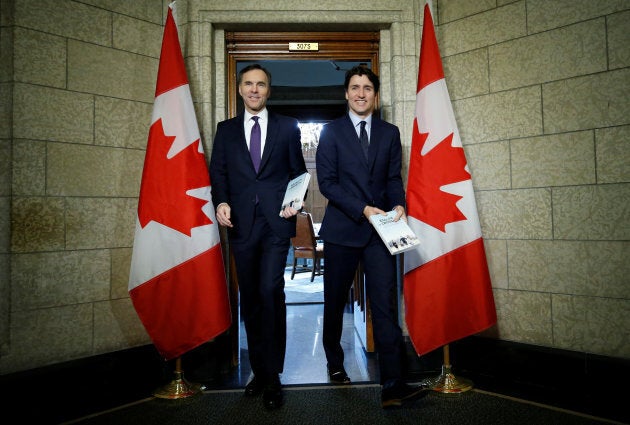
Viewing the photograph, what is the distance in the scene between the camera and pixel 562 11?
2.26 meters

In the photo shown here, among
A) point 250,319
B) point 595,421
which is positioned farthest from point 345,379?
point 595,421

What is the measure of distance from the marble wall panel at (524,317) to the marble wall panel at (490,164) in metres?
0.65

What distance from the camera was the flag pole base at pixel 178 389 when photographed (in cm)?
206

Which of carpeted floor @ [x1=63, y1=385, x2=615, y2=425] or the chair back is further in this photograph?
the chair back

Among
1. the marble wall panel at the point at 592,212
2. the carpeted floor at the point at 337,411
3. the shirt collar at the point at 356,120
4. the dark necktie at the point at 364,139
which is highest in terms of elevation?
the shirt collar at the point at 356,120

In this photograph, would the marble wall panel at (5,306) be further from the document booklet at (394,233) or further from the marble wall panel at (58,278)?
the document booklet at (394,233)

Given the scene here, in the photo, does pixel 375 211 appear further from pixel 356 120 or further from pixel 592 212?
pixel 592 212

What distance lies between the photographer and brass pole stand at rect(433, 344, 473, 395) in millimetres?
2059

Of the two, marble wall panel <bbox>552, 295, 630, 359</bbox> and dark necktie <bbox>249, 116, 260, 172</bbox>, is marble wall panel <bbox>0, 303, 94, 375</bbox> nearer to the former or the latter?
dark necktie <bbox>249, 116, 260, 172</bbox>

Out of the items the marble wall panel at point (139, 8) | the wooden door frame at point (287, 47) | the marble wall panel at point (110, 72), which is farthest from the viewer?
the wooden door frame at point (287, 47)

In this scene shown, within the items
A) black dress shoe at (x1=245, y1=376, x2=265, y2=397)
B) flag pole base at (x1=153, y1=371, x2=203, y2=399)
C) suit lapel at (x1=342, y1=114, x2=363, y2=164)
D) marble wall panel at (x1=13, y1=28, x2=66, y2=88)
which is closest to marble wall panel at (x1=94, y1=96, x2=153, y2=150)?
marble wall panel at (x1=13, y1=28, x2=66, y2=88)

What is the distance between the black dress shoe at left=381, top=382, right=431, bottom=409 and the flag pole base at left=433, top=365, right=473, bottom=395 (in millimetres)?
335

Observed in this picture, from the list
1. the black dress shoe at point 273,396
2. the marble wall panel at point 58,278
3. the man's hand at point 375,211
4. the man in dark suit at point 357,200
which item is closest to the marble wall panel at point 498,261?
the man in dark suit at point 357,200

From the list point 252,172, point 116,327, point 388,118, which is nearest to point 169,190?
point 252,172
